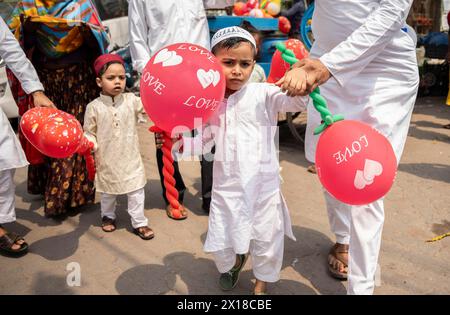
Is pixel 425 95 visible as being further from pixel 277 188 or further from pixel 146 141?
pixel 277 188

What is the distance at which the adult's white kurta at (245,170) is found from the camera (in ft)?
7.30

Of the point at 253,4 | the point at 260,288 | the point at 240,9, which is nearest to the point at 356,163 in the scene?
the point at 260,288

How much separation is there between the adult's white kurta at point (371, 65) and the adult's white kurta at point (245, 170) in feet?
1.17

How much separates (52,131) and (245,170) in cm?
105

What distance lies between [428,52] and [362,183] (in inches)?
302

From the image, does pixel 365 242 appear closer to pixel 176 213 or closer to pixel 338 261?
pixel 338 261

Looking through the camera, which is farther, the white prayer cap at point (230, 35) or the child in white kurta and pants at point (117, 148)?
the child in white kurta and pants at point (117, 148)

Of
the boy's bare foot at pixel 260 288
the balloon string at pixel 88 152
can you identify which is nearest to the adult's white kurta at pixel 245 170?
the boy's bare foot at pixel 260 288

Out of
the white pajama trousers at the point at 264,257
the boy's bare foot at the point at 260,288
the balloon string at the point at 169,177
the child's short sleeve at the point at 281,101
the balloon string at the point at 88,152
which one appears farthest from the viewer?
the balloon string at the point at 169,177

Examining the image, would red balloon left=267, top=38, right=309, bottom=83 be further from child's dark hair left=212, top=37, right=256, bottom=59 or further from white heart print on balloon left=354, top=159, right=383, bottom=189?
white heart print on balloon left=354, top=159, right=383, bottom=189

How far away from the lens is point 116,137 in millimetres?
3131

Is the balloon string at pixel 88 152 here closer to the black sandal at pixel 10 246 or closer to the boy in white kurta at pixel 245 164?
the black sandal at pixel 10 246

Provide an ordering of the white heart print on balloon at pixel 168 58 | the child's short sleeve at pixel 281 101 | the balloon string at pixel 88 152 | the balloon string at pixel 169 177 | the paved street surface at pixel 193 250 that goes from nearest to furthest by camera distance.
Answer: the white heart print on balloon at pixel 168 58 → the child's short sleeve at pixel 281 101 → the paved street surface at pixel 193 250 → the balloon string at pixel 88 152 → the balloon string at pixel 169 177

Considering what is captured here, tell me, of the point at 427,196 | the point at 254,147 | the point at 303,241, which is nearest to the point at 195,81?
the point at 254,147
